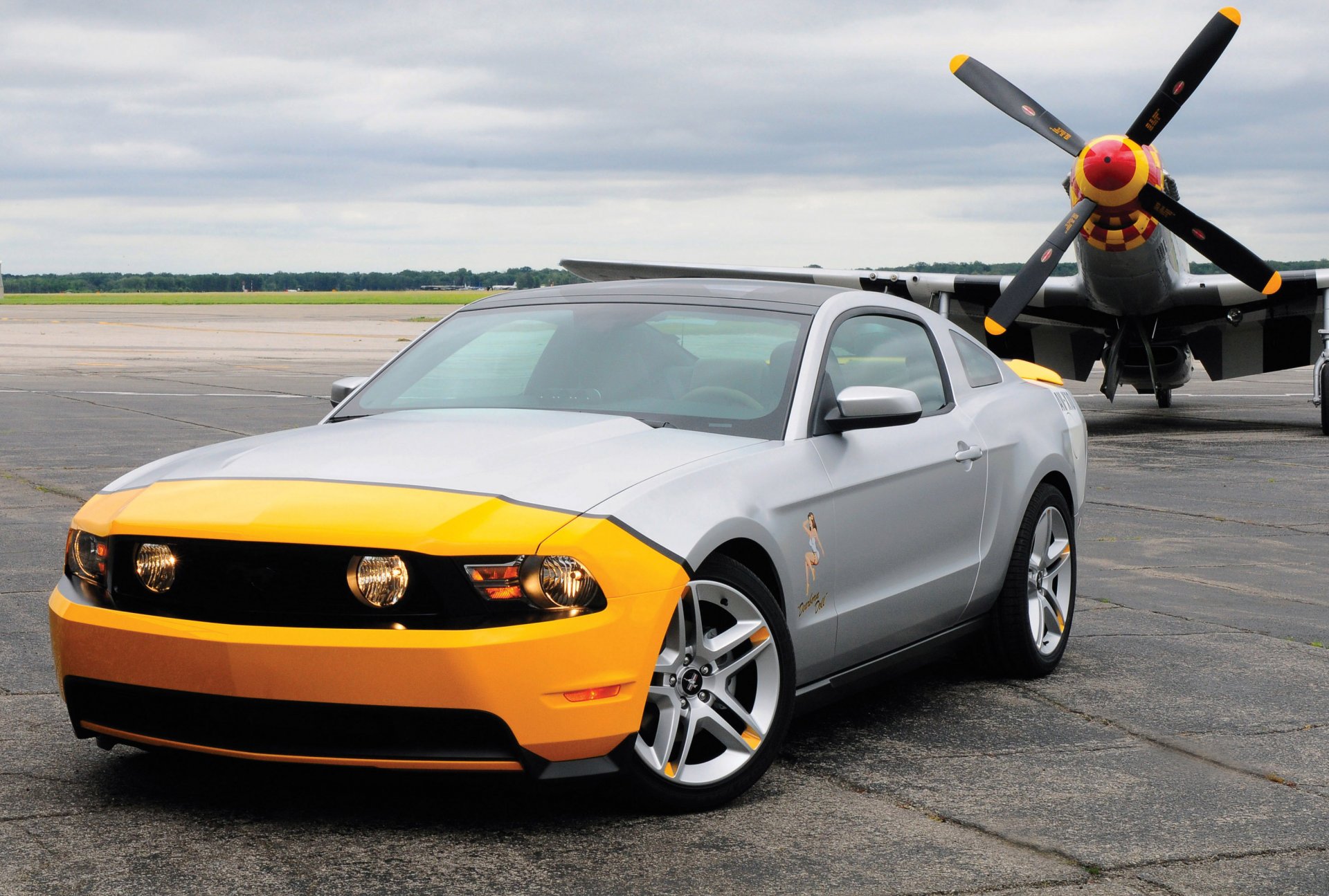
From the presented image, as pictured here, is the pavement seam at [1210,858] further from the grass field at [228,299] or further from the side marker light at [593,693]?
the grass field at [228,299]

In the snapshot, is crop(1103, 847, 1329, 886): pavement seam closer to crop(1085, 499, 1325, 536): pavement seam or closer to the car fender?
the car fender

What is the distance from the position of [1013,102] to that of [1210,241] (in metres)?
4.17

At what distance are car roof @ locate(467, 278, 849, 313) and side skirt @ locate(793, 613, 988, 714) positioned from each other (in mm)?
1202

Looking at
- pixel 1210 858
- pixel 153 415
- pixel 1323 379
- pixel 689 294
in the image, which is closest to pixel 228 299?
pixel 153 415

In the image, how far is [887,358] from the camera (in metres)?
5.37

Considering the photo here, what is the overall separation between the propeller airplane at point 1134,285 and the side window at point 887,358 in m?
14.3

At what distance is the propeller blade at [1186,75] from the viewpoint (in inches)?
786

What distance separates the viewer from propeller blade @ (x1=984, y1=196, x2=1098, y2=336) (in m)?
19.6

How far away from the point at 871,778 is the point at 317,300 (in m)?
124

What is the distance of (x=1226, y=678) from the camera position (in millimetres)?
5629

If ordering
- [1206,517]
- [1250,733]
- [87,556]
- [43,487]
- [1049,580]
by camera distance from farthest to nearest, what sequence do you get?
[43,487], [1206,517], [1049,580], [1250,733], [87,556]

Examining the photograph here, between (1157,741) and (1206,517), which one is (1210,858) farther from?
(1206,517)

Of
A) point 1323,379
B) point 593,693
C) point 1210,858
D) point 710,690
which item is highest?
point 593,693

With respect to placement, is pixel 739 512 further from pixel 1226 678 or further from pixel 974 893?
pixel 1226 678
